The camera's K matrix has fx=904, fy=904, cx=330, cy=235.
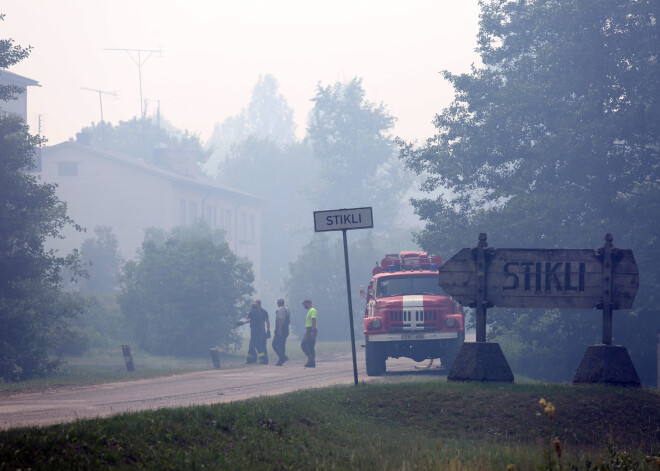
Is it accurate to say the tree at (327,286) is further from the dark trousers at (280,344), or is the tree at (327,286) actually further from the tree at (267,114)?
the tree at (267,114)

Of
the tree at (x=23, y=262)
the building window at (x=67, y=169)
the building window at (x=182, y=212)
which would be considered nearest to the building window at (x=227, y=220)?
the building window at (x=182, y=212)

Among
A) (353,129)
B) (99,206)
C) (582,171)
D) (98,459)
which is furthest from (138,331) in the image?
(353,129)

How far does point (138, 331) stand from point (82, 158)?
30.0 m

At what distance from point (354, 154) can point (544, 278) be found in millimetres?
80608

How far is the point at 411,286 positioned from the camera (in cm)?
2372

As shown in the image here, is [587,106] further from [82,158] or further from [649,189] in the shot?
[82,158]

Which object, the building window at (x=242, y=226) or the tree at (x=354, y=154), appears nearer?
the building window at (x=242, y=226)

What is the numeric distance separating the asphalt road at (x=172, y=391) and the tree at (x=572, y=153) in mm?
6244

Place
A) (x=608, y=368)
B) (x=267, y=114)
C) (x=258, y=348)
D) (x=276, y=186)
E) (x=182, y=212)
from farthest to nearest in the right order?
(x=267, y=114) < (x=276, y=186) < (x=182, y=212) < (x=258, y=348) < (x=608, y=368)

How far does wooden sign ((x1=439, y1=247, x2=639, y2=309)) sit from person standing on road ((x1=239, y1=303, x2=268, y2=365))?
1709 cm

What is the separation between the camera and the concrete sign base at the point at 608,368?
46.4 ft

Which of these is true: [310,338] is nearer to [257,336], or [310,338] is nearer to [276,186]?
[257,336]

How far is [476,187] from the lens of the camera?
3322cm

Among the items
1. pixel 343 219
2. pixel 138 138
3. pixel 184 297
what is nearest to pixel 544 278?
pixel 343 219
